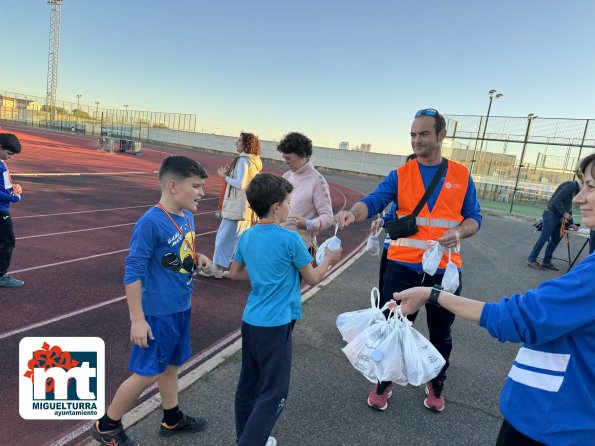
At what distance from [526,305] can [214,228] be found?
850 centimetres

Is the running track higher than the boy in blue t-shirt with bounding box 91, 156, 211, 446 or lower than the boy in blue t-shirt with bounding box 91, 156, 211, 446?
lower

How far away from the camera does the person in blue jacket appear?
1.26 meters

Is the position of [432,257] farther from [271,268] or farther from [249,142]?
[249,142]

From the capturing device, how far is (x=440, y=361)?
7.91 feet

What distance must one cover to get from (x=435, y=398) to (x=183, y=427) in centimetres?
203

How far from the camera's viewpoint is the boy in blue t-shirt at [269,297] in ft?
7.18

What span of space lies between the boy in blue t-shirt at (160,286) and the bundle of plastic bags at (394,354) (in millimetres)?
1113

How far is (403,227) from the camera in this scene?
2.89 m

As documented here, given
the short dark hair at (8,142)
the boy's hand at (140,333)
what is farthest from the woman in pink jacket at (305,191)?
the short dark hair at (8,142)

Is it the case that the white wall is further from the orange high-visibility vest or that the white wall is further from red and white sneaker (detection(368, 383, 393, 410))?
red and white sneaker (detection(368, 383, 393, 410))

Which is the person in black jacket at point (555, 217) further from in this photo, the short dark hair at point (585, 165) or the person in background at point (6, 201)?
the person in background at point (6, 201)

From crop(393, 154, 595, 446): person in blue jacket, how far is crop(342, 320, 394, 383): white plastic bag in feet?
2.95

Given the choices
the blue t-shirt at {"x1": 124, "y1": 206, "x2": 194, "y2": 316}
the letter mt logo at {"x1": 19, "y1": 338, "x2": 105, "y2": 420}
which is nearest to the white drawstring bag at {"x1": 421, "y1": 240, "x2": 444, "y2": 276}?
the blue t-shirt at {"x1": 124, "y1": 206, "x2": 194, "y2": 316}

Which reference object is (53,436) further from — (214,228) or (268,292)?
(214,228)
